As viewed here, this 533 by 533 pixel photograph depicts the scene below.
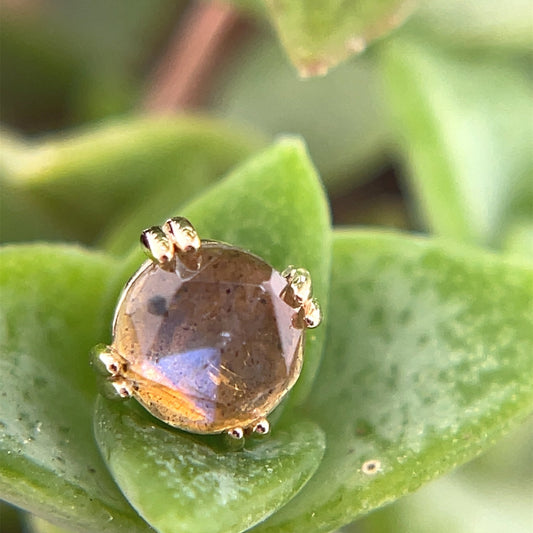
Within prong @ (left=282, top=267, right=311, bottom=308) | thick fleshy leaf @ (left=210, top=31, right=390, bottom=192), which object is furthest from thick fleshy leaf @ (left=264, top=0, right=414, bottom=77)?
thick fleshy leaf @ (left=210, top=31, right=390, bottom=192)

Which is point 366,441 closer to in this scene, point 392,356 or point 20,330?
point 392,356

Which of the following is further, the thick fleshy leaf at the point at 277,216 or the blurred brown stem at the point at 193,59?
the blurred brown stem at the point at 193,59

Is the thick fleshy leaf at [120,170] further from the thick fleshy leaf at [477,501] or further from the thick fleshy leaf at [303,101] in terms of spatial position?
the thick fleshy leaf at [477,501]

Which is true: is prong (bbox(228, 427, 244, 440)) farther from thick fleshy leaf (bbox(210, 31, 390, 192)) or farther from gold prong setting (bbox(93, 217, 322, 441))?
thick fleshy leaf (bbox(210, 31, 390, 192))

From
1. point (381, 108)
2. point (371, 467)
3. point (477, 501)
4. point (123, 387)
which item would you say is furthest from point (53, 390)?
point (381, 108)

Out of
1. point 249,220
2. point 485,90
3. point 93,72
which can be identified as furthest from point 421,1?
point 93,72

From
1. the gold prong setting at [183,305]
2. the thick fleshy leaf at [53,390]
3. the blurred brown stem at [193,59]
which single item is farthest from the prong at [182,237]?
the blurred brown stem at [193,59]
